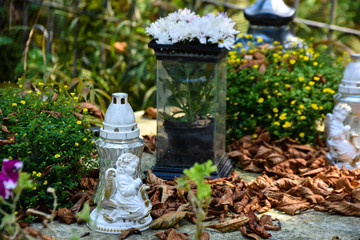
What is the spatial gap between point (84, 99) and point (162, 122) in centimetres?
106

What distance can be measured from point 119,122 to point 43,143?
0.54 metres

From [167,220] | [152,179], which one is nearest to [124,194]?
[167,220]

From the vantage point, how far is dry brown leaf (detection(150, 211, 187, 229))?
2.82 metres

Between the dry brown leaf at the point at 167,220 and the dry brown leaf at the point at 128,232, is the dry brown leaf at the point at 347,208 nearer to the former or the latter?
the dry brown leaf at the point at 167,220

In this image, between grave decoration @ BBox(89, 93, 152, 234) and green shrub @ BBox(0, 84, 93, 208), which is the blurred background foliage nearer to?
green shrub @ BBox(0, 84, 93, 208)

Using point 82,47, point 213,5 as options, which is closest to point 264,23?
point 213,5

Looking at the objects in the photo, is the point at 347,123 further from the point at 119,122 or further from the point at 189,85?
the point at 119,122

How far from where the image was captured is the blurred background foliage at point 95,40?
615cm

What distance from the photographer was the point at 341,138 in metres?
3.75

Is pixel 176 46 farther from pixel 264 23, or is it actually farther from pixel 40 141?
pixel 264 23

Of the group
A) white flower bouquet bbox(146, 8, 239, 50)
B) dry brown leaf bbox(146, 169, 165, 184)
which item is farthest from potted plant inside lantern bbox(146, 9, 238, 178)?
dry brown leaf bbox(146, 169, 165, 184)

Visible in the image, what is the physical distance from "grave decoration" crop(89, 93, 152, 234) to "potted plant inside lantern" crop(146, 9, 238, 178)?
32.1 inches

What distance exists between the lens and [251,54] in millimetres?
4848

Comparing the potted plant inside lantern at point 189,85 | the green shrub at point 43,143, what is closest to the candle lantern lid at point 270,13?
the potted plant inside lantern at point 189,85
